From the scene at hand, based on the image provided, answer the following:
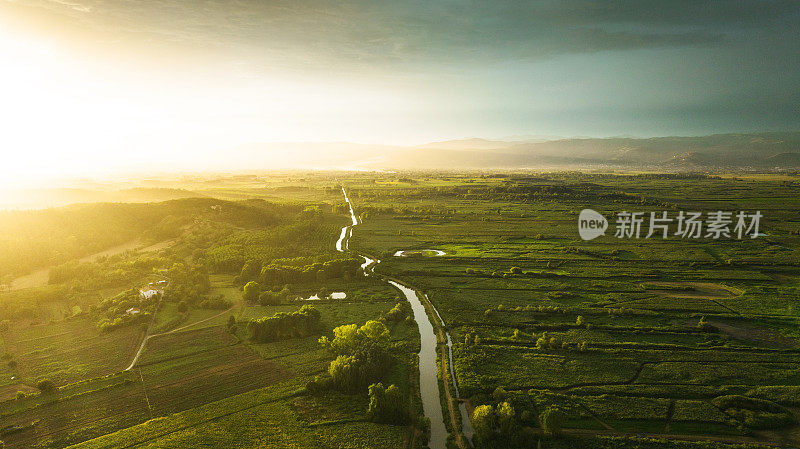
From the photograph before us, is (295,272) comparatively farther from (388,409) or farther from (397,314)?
(388,409)

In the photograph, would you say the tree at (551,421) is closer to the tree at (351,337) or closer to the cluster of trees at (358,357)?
the cluster of trees at (358,357)

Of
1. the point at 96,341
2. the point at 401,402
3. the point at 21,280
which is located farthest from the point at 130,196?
the point at 401,402

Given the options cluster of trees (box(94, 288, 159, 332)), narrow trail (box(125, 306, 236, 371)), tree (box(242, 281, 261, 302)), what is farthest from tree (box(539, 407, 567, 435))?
cluster of trees (box(94, 288, 159, 332))

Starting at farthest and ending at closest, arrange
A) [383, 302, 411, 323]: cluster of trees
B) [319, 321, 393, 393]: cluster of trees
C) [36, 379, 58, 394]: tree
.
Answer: [383, 302, 411, 323]: cluster of trees, [319, 321, 393, 393]: cluster of trees, [36, 379, 58, 394]: tree

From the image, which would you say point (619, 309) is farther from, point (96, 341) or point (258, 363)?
point (96, 341)

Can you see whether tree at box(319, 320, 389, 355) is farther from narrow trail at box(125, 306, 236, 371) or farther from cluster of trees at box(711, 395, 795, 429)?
cluster of trees at box(711, 395, 795, 429)
